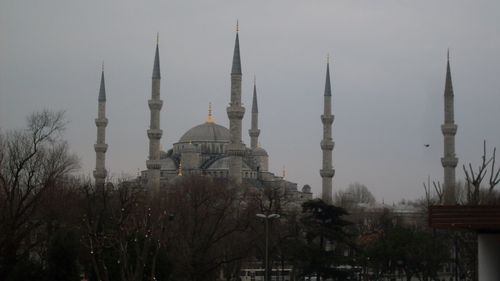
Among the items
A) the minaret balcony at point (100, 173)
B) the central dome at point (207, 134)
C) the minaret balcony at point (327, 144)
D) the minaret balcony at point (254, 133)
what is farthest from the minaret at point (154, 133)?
the central dome at point (207, 134)

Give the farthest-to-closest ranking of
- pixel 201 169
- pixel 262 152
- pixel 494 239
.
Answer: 1. pixel 262 152
2. pixel 201 169
3. pixel 494 239

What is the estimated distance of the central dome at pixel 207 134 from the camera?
9731 cm

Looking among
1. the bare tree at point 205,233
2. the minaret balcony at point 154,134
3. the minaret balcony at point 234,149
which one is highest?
the minaret balcony at point 154,134

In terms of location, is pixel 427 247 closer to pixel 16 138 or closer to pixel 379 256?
pixel 379 256

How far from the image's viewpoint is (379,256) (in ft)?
133

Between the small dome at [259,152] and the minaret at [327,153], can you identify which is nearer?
the minaret at [327,153]

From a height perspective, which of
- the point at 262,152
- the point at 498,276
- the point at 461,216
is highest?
the point at 262,152

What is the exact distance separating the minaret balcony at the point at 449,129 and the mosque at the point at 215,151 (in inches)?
416

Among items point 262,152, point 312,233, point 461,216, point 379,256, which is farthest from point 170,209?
point 262,152

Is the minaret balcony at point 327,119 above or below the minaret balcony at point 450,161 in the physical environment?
above

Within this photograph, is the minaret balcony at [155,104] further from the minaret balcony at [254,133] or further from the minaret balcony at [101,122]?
the minaret balcony at [254,133]

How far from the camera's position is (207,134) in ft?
320

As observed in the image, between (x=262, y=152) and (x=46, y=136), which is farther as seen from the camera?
(x=262, y=152)

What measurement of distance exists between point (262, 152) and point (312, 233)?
191 feet
